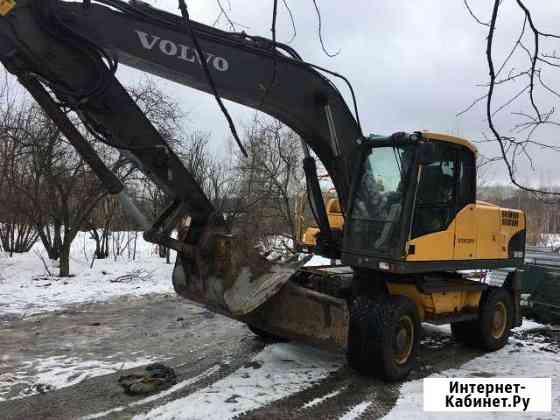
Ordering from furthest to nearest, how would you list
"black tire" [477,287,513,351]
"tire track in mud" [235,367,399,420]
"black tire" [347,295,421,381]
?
"black tire" [477,287,513,351], "black tire" [347,295,421,381], "tire track in mud" [235,367,399,420]

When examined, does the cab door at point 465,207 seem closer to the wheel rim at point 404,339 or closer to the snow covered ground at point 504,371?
the wheel rim at point 404,339

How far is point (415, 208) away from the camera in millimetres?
5543

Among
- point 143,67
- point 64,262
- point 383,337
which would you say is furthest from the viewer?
point 64,262

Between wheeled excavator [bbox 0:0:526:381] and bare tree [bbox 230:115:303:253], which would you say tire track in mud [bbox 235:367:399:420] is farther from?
bare tree [bbox 230:115:303:253]

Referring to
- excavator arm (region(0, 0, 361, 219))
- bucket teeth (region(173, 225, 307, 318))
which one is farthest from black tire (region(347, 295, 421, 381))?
excavator arm (region(0, 0, 361, 219))

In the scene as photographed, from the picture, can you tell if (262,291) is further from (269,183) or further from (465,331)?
(269,183)

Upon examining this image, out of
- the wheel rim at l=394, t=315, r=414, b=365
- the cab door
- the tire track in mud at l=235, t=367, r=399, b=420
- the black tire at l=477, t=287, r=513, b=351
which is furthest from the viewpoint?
the black tire at l=477, t=287, r=513, b=351

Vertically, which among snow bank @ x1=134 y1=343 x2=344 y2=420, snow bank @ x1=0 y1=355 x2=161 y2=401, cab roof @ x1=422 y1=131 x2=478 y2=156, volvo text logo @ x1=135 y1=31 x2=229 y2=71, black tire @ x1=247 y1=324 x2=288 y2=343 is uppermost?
volvo text logo @ x1=135 y1=31 x2=229 y2=71

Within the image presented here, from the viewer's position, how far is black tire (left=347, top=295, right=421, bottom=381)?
520cm

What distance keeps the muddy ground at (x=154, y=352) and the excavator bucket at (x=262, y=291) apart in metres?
0.59

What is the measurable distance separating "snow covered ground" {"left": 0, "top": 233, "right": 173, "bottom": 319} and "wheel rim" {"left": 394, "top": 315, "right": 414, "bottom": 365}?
20.5 ft

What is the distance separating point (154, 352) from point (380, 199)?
3.33m

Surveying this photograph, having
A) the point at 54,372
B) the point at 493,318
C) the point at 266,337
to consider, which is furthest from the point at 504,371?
the point at 54,372

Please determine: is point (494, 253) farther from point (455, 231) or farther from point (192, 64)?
point (192, 64)
